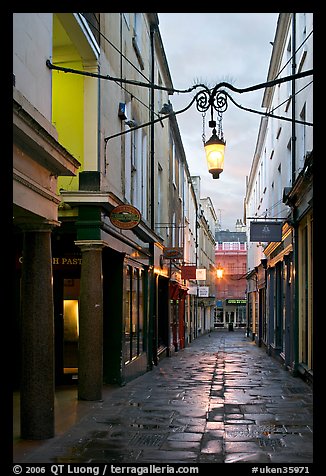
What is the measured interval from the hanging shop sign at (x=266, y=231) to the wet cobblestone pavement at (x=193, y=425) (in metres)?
4.40

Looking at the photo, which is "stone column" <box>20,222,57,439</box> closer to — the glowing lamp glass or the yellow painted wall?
the glowing lamp glass

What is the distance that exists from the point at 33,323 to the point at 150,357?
457 inches

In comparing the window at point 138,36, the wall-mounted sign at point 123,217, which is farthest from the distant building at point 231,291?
the wall-mounted sign at point 123,217

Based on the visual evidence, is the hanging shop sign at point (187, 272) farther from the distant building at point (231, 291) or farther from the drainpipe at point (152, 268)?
the distant building at point (231, 291)

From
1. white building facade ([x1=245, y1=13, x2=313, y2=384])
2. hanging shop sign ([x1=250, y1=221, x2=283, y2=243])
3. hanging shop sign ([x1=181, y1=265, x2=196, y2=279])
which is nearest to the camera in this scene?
white building facade ([x1=245, y1=13, x2=313, y2=384])

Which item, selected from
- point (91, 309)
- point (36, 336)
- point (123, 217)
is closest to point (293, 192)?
point (123, 217)

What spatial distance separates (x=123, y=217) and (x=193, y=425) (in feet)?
14.8

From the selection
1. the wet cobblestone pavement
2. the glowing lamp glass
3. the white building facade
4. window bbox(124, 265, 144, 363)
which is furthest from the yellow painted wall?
the wet cobblestone pavement

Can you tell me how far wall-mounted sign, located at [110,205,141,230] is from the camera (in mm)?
13172

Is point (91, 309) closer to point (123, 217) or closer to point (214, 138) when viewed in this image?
point (123, 217)

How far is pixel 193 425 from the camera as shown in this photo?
10492 millimetres

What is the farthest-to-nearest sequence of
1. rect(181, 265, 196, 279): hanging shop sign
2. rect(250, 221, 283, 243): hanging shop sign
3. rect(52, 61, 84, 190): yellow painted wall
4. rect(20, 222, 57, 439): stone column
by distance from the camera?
rect(181, 265, 196, 279): hanging shop sign, rect(250, 221, 283, 243): hanging shop sign, rect(52, 61, 84, 190): yellow painted wall, rect(20, 222, 57, 439): stone column

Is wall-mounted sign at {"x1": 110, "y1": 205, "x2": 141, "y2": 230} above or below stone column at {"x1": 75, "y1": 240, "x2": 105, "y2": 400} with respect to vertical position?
above

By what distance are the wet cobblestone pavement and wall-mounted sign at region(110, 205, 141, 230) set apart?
11.2 feet
